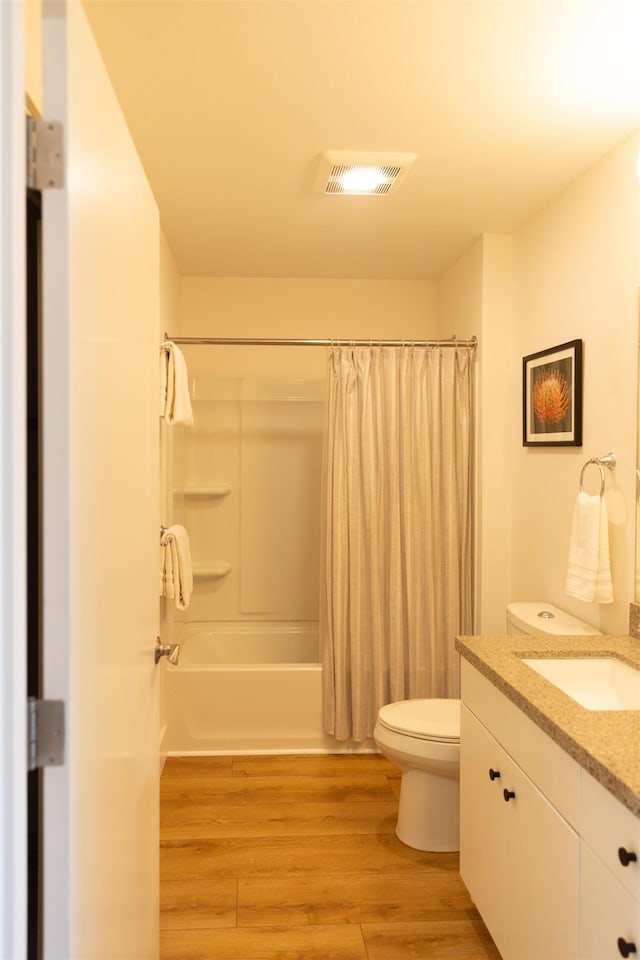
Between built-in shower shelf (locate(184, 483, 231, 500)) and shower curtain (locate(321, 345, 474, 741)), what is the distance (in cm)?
101

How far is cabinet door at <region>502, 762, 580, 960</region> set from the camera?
1433 mm

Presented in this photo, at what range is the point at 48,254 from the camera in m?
1.00

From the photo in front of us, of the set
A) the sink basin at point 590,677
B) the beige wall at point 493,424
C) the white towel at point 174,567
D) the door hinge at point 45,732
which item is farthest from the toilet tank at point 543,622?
the door hinge at point 45,732

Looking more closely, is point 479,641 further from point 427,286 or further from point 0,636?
point 427,286

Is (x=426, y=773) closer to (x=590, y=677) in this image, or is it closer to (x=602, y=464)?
(x=590, y=677)

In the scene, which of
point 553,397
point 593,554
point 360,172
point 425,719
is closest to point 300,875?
point 425,719

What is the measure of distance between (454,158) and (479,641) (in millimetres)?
1676

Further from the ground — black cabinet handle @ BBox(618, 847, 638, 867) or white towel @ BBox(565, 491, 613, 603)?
white towel @ BBox(565, 491, 613, 603)

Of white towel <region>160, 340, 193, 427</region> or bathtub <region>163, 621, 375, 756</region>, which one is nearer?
white towel <region>160, 340, 193, 427</region>

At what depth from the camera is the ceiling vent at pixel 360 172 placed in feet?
7.92

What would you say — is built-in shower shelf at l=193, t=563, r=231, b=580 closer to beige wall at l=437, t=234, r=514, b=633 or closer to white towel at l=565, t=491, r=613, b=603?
beige wall at l=437, t=234, r=514, b=633

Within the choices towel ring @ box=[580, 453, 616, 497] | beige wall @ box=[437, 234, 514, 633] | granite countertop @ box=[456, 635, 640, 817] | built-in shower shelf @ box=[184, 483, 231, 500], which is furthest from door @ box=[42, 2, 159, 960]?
built-in shower shelf @ box=[184, 483, 231, 500]

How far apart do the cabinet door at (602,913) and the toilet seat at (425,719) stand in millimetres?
1089

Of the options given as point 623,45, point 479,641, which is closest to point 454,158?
point 623,45
